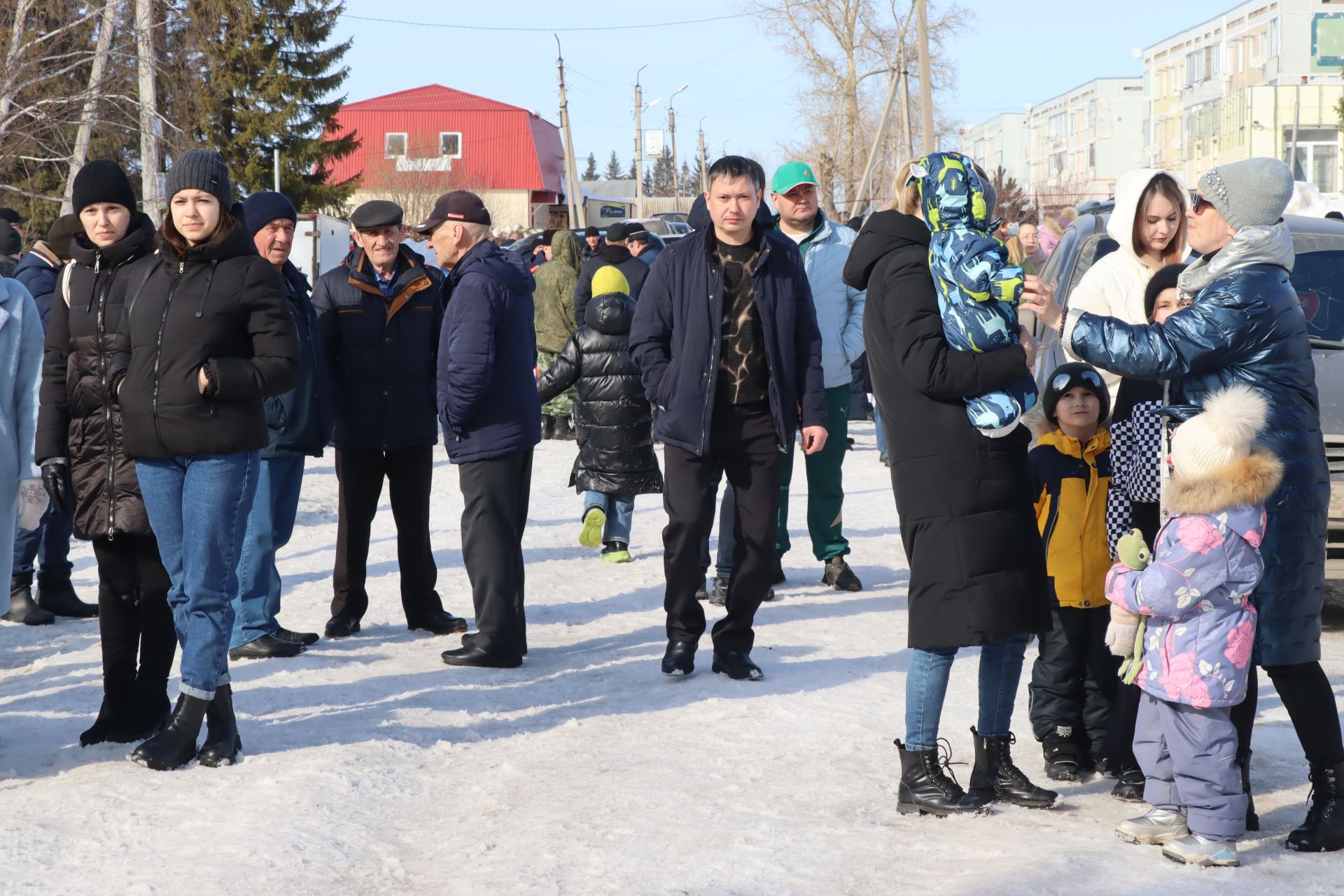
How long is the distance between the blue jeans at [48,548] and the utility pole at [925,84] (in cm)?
2157

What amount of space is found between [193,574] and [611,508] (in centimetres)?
447

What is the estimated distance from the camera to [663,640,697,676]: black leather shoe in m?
6.01

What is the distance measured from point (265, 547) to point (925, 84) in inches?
945

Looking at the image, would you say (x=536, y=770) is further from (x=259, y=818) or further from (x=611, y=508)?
(x=611, y=508)

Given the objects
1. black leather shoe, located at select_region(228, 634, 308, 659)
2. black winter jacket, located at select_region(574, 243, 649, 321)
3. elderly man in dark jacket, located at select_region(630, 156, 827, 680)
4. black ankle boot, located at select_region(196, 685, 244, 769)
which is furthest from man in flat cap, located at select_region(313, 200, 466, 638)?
black winter jacket, located at select_region(574, 243, 649, 321)

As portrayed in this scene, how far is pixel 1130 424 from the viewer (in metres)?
4.83

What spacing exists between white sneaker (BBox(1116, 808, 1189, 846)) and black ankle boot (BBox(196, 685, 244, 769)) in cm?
290

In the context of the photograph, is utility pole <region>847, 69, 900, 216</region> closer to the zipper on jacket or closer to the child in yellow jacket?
the child in yellow jacket

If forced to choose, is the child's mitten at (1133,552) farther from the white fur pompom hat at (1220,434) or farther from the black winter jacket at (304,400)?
the black winter jacket at (304,400)

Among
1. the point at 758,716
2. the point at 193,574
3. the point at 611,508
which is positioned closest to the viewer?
the point at 193,574

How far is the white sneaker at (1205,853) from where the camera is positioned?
12.6 feet

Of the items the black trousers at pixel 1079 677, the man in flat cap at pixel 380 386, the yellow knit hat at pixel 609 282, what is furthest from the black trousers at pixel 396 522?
the black trousers at pixel 1079 677

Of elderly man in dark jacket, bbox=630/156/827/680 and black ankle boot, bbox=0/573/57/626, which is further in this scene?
black ankle boot, bbox=0/573/57/626

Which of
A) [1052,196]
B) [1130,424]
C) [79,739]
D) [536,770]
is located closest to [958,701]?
[1130,424]
